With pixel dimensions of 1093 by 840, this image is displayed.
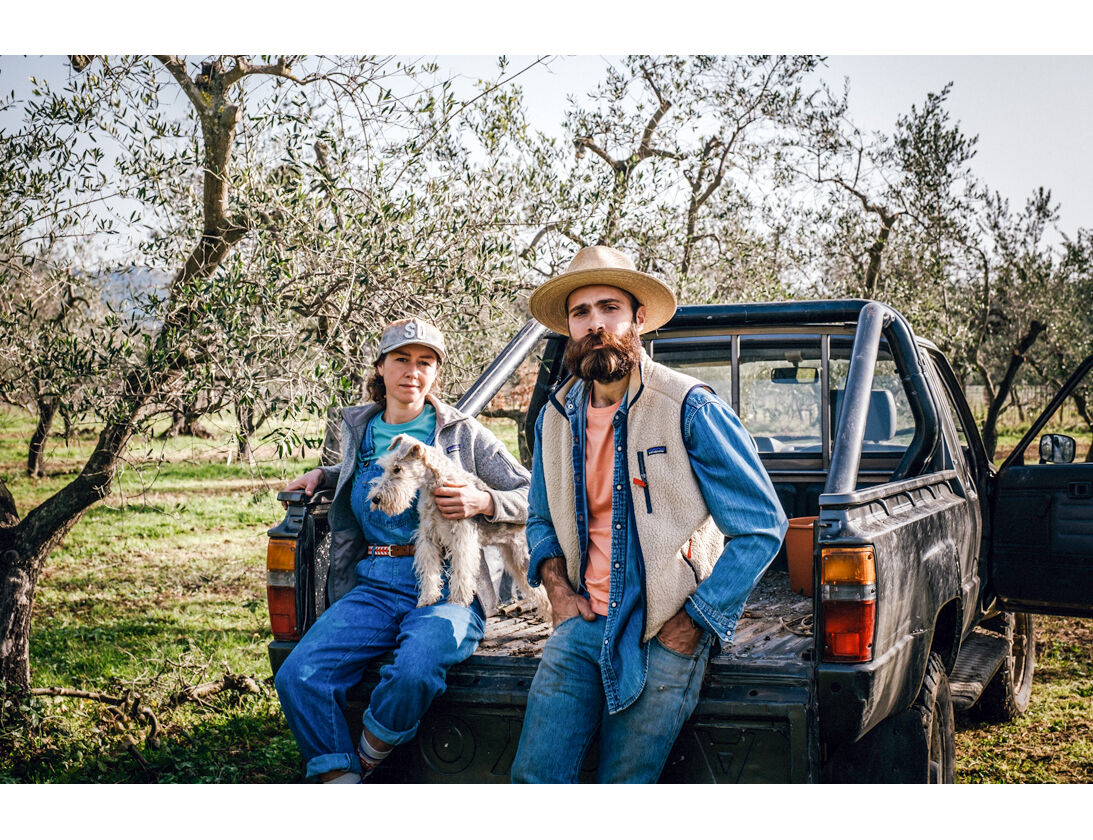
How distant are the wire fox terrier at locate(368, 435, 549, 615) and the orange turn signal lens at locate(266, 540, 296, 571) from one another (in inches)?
12.6

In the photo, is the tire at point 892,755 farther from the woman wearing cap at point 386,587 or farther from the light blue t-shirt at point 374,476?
the light blue t-shirt at point 374,476

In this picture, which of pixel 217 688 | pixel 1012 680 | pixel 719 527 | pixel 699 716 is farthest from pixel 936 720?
pixel 217 688

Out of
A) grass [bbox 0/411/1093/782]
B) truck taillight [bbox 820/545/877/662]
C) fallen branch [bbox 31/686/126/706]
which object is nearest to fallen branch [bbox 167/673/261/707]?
grass [bbox 0/411/1093/782]

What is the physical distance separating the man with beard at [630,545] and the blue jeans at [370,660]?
1.26 ft

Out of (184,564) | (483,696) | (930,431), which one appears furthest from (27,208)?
Answer: (184,564)

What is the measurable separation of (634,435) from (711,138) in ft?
25.2

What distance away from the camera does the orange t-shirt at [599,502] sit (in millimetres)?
2777

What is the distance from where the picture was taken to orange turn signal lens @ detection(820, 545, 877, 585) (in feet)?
8.50

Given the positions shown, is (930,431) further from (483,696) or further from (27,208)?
(27,208)

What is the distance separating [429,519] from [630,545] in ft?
2.96

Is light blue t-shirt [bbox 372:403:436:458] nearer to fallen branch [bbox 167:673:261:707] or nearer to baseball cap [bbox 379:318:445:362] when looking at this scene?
baseball cap [bbox 379:318:445:362]

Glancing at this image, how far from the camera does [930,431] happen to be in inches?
149

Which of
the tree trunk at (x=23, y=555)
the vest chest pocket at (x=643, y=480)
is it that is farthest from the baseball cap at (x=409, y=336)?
the tree trunk at (x=23, y=555)

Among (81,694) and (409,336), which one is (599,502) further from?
(81,694)
